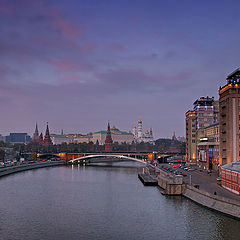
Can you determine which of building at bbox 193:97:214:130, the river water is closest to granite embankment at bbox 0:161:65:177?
the river water

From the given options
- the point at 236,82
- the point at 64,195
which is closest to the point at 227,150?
the point at 236,82

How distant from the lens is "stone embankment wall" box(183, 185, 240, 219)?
56.1 m

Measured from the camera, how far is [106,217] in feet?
203

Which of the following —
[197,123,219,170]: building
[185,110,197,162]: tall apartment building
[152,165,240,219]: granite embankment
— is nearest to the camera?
[152,165,240,219]: granite embankment

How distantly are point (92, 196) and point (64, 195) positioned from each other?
22.9ft

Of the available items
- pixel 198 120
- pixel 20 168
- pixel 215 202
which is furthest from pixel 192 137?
pixel 215 202

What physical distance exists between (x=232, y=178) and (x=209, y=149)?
2184 inches

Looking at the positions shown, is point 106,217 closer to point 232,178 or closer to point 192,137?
point 232,178

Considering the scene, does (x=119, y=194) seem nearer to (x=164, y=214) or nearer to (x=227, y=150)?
(x=164, y=214)

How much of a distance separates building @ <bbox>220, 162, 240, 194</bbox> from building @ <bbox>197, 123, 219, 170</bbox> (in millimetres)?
37869

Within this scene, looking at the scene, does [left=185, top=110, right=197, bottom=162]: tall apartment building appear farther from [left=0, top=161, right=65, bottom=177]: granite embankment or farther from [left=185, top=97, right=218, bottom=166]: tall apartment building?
[left=0, top=161, right=65, bottom=177]: granite embankment

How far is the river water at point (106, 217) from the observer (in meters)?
51.2

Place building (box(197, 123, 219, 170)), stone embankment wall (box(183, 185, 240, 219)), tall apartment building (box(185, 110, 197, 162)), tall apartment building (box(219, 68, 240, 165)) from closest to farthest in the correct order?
stone embankment wall (box(183, 185, 240, 219))
tall apartment building (box(219, 68, 240, 165))
building (box(197, 123, 219, 170))
tall apartment building (box(185, 110, 197, 162))

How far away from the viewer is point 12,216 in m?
62.1
